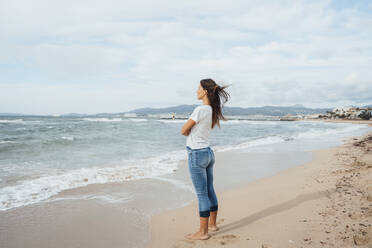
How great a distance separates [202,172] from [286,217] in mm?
1532

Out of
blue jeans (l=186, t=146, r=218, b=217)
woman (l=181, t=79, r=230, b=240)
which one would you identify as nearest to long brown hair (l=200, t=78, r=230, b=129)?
woman (l=181, t=79, r=230, b=240)

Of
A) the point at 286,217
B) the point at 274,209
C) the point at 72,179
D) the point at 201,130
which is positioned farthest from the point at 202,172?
the point at 72,179

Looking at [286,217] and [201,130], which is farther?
[286,217]

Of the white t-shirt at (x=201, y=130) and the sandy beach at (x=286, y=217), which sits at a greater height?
the white t-shirt at (x=201, y=130)

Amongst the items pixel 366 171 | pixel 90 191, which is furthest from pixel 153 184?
pixel 366 171

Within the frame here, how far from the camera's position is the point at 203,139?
2.88 metres

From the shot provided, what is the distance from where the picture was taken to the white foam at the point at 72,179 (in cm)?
475

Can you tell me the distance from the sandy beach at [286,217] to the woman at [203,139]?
387 millimetres

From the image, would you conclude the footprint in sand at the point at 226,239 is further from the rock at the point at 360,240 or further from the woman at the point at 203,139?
the rock at the point at 360,240

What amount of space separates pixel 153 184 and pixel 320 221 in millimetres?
3548

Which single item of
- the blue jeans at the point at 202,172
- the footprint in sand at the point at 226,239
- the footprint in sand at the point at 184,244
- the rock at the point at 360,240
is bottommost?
the footprint in sand at the point at 184,244

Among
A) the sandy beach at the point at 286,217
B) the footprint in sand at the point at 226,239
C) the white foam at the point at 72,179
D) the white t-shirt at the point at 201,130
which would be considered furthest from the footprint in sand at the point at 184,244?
the white foam at the point at 72,179

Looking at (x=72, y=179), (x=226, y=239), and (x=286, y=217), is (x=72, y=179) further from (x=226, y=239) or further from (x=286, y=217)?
(x=286, y=217)

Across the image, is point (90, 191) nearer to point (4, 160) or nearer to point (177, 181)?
point (177, 181)
